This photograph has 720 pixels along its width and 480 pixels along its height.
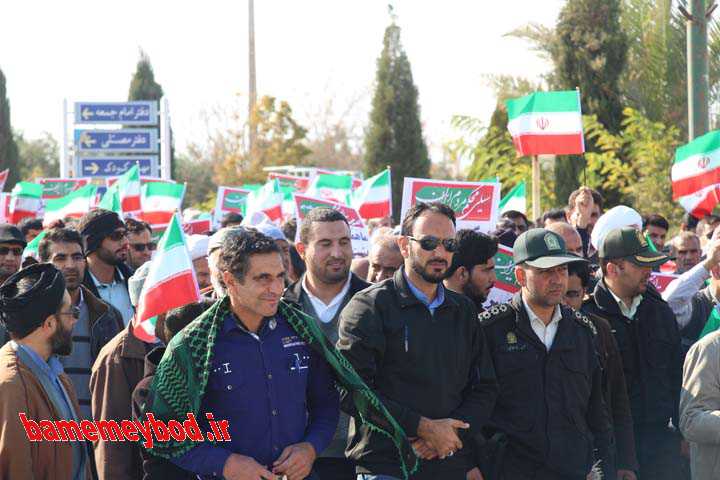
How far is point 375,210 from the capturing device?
47.4 feet

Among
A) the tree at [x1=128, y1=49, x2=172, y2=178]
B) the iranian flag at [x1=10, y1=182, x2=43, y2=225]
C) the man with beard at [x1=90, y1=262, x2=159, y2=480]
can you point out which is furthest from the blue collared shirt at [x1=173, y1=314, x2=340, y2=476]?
the tree at [x1=128, y1=49, x2=172, y2=178]

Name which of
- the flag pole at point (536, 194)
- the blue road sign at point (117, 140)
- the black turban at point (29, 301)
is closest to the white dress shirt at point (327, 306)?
the black turban at point (29, 301)

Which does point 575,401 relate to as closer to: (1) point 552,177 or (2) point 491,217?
(2) point 491,217

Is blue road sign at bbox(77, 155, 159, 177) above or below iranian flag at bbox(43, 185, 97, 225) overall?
above

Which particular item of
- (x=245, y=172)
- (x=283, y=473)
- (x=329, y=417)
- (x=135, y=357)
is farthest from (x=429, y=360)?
(x=245, y=172)

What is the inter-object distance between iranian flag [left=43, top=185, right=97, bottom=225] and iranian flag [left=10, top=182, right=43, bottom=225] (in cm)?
132

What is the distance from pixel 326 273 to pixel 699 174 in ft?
19.4

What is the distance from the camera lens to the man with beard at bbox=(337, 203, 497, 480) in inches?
217

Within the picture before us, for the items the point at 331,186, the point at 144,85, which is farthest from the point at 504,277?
the point at 144,85

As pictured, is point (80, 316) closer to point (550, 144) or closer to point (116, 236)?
point (116, 236)

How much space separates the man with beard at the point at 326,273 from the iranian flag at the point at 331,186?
977cm

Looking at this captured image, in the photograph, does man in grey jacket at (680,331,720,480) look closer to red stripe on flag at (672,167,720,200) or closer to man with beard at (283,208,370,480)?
man with beard at (283,208,370,480)

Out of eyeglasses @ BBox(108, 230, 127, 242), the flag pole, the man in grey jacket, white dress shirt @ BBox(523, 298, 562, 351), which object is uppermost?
the flag pole

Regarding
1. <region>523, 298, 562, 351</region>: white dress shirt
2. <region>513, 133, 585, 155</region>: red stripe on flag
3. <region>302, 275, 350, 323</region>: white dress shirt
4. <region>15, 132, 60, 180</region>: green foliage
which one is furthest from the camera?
<region>15, 132, 60, 180</region>: green foliage
